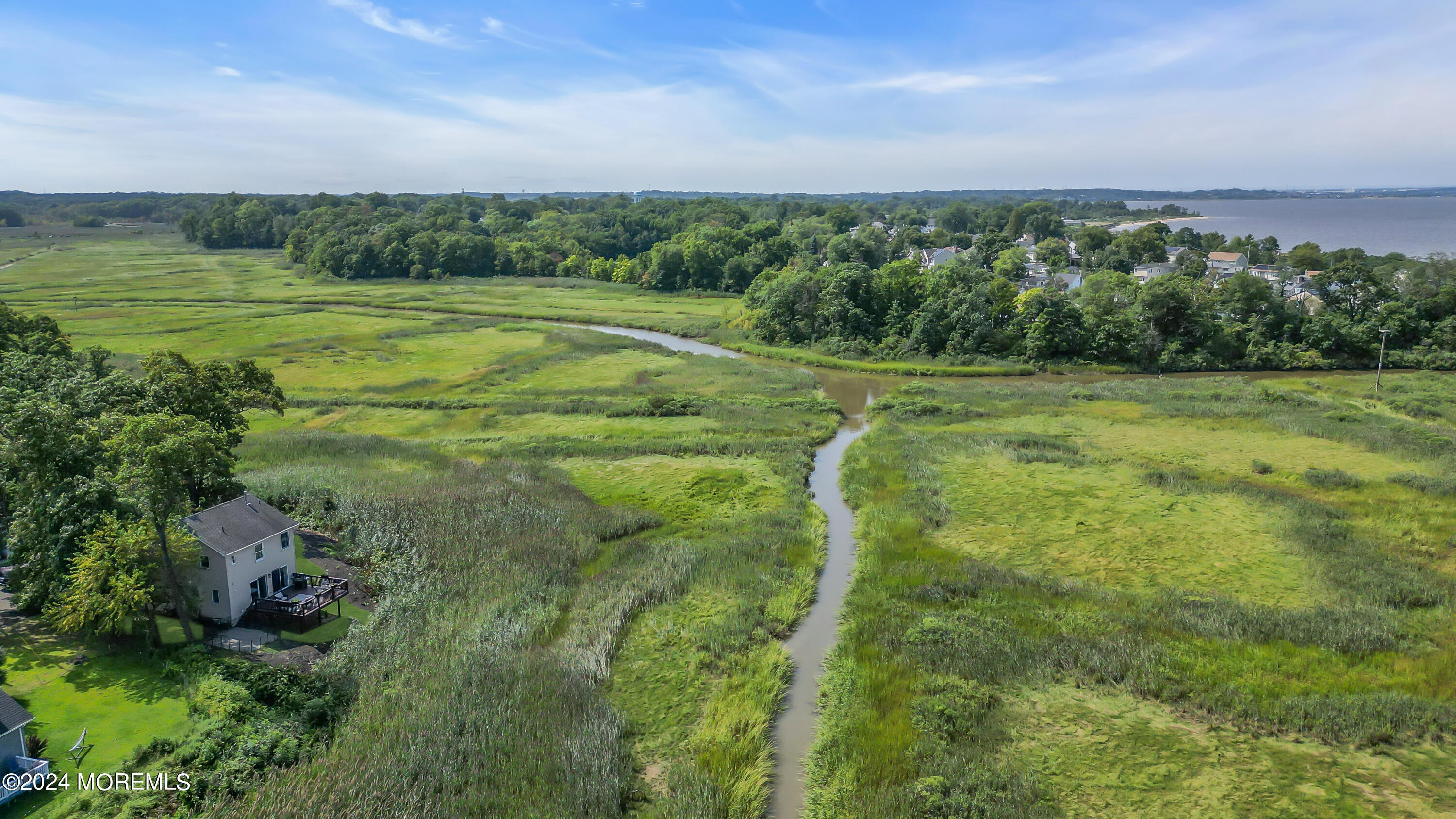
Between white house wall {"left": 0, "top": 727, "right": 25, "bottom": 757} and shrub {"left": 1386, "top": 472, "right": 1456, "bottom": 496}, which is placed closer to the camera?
white house wall {"left": 0, "top": 727, "right": 25, "bottom": 757}

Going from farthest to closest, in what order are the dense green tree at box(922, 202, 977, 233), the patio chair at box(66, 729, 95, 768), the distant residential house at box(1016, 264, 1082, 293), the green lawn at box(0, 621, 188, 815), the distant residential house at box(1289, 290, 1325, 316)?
the dense green tree at box(922, 202, 977, 233), the distant residential house at box(1016, 264, 1082, 293), the distant residential house at box(1289, 290, 1325, 316), the green lawn at box(0, 621, 188, 815), the patio chair at box(66, 729, 95, 768)

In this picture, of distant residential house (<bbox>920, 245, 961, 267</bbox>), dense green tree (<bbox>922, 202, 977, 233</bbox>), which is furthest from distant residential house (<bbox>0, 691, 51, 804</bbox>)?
dense green tree (<bbox>922, 202, 977, 233</bbox>)

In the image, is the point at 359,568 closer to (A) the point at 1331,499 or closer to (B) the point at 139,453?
(B) the point at 139,453

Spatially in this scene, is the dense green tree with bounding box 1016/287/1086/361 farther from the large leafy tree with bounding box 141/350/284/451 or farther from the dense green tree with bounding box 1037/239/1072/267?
the large leafy tree with bounding box 141/350/284/451

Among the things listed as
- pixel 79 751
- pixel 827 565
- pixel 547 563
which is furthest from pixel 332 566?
pixel 827 565

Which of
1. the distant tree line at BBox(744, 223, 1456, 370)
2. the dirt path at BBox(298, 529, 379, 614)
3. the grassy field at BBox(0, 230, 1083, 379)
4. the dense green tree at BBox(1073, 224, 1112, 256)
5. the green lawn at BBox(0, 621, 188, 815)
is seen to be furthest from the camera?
the dense green tree at BBox(1073, 224, 1112, 256)

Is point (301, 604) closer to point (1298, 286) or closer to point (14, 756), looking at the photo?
point (14, 756)
